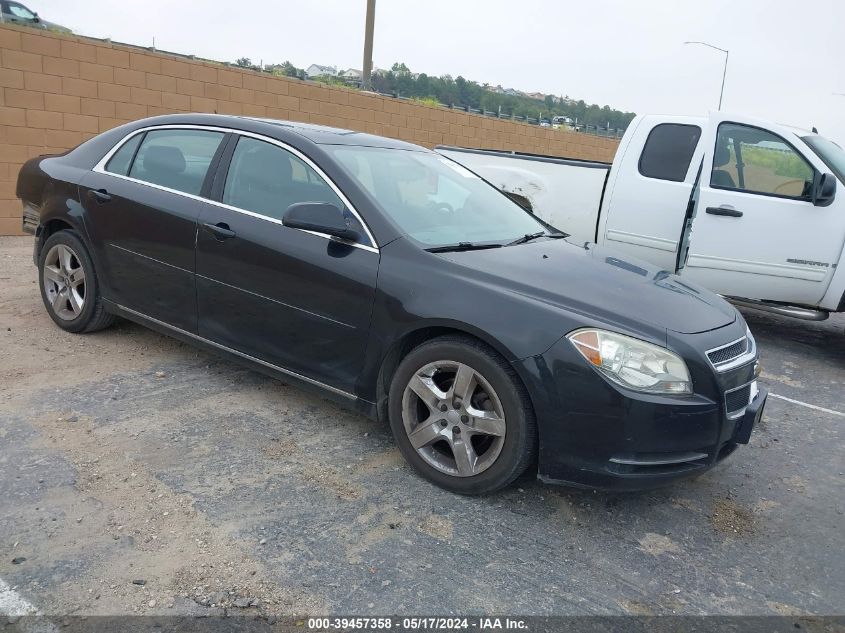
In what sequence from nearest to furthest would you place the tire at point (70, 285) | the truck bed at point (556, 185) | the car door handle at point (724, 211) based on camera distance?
the tire at point (70, 285)
the car door handle at point (724, 211)
the truck bed at point (556, 185)

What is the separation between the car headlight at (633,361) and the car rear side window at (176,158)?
8.34 feet

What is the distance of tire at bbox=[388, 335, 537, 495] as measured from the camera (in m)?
3.07

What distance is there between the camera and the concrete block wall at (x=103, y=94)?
8383 mm

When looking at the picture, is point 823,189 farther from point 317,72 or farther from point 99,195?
point 317,72

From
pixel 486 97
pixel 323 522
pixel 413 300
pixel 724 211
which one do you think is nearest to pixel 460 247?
pixel 413 300

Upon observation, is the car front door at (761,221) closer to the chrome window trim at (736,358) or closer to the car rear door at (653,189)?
the car rear door at (653,189)

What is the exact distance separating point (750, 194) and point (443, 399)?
447 centimetres

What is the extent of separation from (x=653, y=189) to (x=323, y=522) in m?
5.08

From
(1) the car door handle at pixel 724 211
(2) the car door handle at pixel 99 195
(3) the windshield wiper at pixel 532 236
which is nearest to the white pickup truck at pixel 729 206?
(1) the car door handle at pixel 724 211

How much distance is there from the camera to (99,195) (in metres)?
4.64

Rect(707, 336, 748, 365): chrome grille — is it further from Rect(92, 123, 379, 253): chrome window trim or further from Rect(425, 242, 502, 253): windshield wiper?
Rect(92, 123, 379, 253): chrome window trim

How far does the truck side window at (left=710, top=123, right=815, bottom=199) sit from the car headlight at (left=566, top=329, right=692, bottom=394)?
4.09 metres

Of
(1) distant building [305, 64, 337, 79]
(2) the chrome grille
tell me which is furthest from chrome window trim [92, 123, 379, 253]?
(1) distant building [305, 64, 337, 79]

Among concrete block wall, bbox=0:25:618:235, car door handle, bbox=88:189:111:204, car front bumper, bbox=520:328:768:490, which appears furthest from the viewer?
concrete block wall, bbox=0:25:618:235
